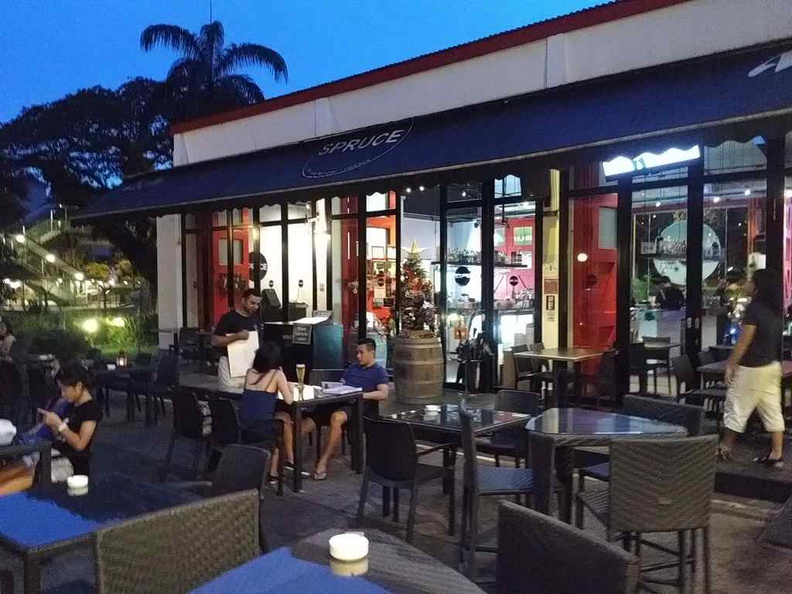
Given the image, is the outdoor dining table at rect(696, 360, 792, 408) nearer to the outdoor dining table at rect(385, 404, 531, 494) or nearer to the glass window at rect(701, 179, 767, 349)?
the glass window at rect(701, 179, 767, 349)

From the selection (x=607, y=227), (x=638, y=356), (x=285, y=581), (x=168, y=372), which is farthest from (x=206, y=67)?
(x=285, y=581)

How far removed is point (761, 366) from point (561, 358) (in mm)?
2547

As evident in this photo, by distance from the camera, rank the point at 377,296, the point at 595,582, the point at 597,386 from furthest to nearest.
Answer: the point at 377,296 → the point at 597,386 → the point at 595,582

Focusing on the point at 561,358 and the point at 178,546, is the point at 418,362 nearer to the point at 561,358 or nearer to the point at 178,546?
the point at 561,358

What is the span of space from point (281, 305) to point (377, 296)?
6.30ft

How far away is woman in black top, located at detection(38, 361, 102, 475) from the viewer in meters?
4.90

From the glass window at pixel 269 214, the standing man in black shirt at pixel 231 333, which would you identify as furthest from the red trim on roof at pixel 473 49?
the standing man in black shirt at pixel 231 333

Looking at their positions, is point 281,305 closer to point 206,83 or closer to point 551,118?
point 551,118

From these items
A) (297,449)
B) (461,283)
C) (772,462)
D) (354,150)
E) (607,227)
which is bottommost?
(772,462)

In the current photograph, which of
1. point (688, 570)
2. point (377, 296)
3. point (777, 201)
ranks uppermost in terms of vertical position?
point (777, 201)

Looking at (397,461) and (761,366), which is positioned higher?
(761,366)

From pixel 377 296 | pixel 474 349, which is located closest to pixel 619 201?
pixel 474 349

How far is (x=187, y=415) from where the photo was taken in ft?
20.7

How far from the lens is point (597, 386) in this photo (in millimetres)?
8406
